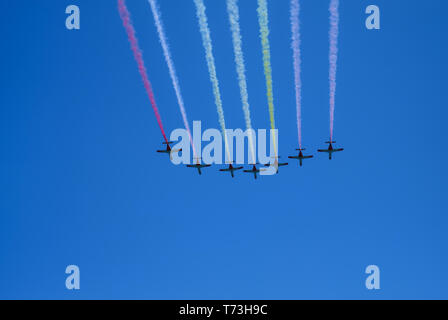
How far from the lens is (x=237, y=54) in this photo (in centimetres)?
1748

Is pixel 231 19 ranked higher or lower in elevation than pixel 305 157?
higher

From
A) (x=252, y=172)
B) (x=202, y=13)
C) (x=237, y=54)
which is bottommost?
(x=252, y=172)

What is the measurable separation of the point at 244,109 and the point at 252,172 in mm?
7812

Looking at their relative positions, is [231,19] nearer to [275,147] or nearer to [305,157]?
[275,147]
